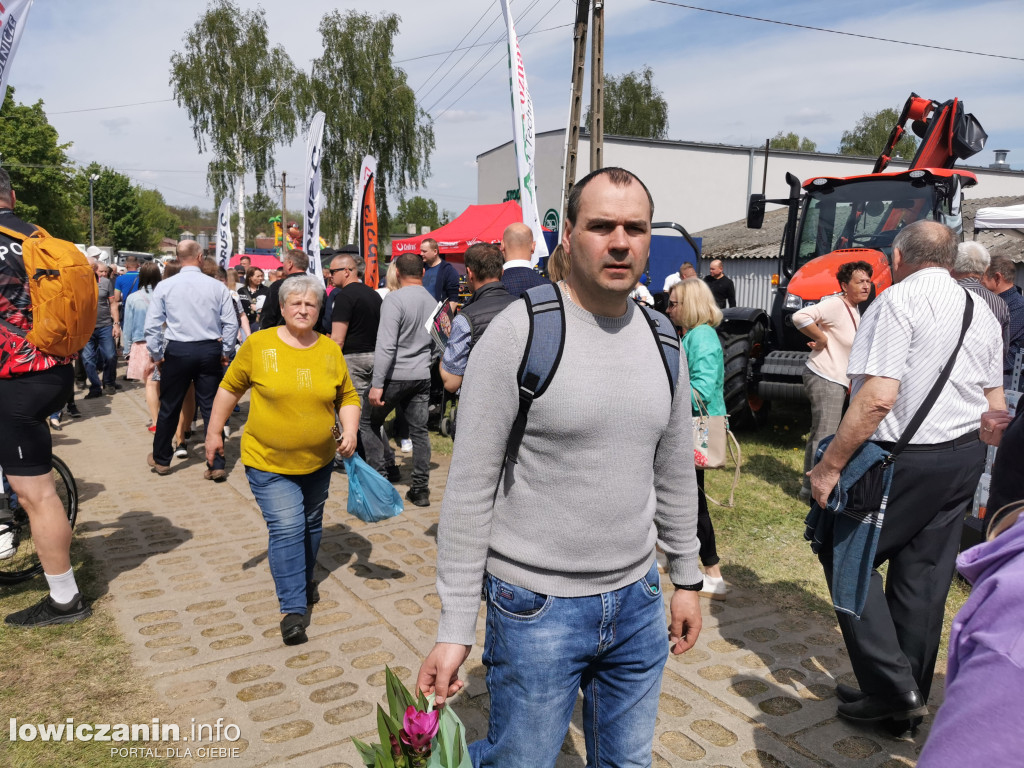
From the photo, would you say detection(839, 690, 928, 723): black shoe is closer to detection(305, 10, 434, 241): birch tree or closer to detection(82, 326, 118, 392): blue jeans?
detection(82, 326, 118, 392): blue jeans

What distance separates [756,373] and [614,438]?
712cm

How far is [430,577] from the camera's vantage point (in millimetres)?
4805

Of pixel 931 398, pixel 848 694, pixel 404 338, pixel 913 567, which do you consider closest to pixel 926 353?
pixel 931 398

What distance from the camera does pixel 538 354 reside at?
68.6 inches

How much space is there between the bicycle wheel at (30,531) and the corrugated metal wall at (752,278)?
2398 centimetres

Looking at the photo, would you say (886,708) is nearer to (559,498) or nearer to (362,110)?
(559,498)

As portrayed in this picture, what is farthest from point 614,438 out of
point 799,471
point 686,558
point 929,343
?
point 799,471

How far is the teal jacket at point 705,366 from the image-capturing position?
4.40m

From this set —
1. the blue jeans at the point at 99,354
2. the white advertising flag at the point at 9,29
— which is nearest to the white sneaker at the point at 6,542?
the white advertising flag at the point at 9,29

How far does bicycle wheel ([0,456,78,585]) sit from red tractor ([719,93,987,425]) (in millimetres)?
6202

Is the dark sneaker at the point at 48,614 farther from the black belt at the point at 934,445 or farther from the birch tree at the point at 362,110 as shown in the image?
the birch tree at the point at 362,110

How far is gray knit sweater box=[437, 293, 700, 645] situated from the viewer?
69.2 inches

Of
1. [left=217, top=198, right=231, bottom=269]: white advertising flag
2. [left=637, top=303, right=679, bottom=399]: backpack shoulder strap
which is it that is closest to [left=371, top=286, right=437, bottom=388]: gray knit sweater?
[left=637, top=303, right=679, bottom=399]: backpack shoulder strap

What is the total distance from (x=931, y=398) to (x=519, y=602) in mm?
1985
